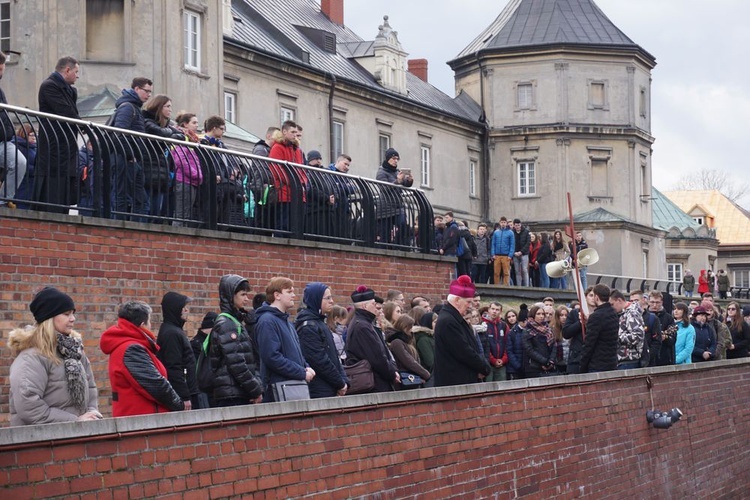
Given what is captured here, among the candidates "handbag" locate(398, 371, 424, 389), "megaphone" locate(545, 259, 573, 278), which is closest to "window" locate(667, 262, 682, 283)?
"megaphone" locate(545, 259, 573, 278)

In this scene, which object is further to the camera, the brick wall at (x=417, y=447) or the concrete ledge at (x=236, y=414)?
the brick wall at (x=417, y=447)

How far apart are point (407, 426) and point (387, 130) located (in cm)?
4366

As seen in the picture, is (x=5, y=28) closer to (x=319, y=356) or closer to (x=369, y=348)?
(x=369, y=348)

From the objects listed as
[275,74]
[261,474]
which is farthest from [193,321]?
[275,74]

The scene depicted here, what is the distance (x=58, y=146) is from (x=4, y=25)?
16277mm

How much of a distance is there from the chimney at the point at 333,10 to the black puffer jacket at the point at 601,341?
43292 millimetres

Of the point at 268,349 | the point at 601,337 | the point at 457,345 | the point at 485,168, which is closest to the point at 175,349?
the point at 268,349

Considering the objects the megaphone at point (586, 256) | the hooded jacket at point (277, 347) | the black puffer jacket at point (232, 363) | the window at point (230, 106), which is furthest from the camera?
the window at point (230, 106)

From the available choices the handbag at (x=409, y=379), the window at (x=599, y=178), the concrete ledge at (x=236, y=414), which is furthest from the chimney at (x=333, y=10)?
the handbag at (x=409, y=379)

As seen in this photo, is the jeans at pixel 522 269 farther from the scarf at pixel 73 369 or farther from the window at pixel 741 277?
the window at pixel 741 277

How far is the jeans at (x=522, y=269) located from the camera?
32.1 m

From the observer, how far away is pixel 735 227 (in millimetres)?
103688

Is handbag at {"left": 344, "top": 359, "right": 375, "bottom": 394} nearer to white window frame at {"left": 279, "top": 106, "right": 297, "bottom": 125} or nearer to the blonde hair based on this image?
the blonde hair

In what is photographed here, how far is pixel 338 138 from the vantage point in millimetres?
49781
